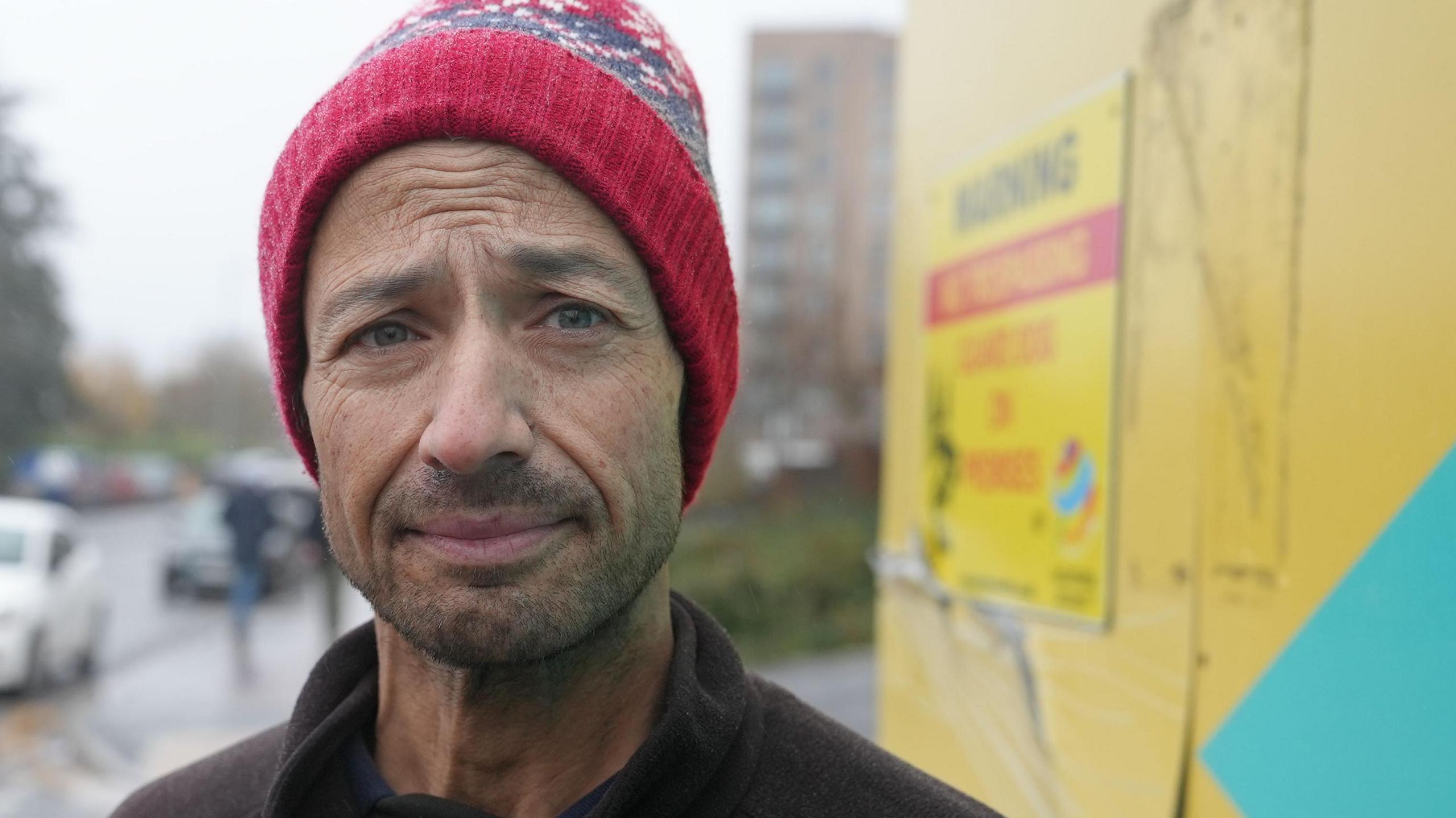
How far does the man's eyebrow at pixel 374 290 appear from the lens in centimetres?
155

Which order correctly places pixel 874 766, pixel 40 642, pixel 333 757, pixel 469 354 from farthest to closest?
pixel 40 642 → pixel 333 757 → pixel 874 766 → pixel 469 354

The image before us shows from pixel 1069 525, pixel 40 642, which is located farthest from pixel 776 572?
pixel 1069 525

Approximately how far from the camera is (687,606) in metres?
1.82

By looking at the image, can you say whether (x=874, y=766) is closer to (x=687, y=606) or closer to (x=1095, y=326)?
(x=687, y=606)

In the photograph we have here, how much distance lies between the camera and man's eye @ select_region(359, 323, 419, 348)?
5.26 feet

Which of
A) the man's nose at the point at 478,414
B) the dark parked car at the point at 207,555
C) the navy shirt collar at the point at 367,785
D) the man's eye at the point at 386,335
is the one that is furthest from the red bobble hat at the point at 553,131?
the dark parked car at the point at 207,555

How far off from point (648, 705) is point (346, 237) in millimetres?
754

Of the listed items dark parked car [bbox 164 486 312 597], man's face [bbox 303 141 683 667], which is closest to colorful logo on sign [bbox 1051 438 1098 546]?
man's face [bbox 303 141 683 667]

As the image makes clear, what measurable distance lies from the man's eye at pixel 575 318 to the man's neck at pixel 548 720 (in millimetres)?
383

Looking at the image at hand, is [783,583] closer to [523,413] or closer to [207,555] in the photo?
[207,555]

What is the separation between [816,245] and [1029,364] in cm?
4046

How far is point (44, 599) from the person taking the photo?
34.6 feet

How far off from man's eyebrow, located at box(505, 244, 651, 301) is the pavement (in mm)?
4234

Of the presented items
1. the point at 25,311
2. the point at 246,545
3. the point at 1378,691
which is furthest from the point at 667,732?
the point at 25,311
